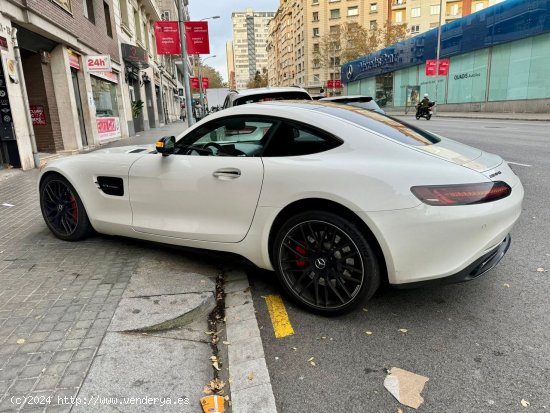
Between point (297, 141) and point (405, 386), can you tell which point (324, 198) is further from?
point (405, 386)

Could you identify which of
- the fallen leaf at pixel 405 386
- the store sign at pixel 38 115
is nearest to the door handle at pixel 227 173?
the fallen leaf at pixel 405 386

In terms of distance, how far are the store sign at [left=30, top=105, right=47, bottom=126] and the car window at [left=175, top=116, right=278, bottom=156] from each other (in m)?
11.9

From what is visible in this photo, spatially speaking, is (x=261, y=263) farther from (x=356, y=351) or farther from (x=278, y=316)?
(x=356, y=351)

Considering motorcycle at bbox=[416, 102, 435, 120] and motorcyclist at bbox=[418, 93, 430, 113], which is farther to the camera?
motorcycle at bbox=[416, 102, 435, 120]

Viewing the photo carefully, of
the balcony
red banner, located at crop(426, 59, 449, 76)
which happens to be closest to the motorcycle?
red banner, located at crop(426, 59, 449, 76)

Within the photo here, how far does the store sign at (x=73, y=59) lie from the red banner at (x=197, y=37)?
13.5 ft

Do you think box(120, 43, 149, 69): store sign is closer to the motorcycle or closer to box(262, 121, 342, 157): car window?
the motorcycle

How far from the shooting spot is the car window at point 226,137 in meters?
3.32

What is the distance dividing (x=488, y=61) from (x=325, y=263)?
34.2 m

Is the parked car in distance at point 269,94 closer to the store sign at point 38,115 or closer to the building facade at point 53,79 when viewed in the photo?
the building facade at point 53,79

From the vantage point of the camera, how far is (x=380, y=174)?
8.55ft

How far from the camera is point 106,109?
18.4 m

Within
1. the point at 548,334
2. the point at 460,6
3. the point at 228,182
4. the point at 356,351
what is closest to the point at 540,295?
the point at 548,334

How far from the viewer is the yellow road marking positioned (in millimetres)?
2773
